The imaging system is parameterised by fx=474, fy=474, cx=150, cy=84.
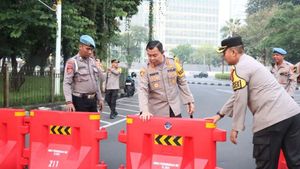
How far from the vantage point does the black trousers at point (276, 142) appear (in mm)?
4879

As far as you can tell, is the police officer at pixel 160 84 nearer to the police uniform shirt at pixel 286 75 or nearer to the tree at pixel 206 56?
the police uniform shirt at pixel 286 75

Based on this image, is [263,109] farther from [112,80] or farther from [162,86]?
[112,80]

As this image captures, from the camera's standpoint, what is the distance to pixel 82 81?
710 cm

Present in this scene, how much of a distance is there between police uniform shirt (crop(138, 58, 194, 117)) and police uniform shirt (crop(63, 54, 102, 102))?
4.46ft

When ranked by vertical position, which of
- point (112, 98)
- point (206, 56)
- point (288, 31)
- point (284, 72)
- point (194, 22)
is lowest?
point (112, 98)

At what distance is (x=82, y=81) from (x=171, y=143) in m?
2.21

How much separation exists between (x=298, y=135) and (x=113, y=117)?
32.1 feet

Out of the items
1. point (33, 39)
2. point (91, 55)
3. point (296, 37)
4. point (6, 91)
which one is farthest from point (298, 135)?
point (296, 37)

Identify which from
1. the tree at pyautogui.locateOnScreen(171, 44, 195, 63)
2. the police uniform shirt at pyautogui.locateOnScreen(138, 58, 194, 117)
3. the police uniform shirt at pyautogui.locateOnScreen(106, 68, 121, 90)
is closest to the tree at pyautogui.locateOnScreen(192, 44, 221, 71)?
the tree at pyautogui.locateOnScreen(171, 44, 195, 63)

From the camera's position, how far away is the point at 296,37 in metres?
46.1

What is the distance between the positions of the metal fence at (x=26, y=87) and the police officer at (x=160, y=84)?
885 cm

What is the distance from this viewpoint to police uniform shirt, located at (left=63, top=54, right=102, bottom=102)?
275 inches

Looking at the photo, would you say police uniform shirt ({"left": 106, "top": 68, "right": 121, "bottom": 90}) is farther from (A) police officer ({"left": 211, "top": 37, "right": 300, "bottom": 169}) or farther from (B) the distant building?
(B) the distant building

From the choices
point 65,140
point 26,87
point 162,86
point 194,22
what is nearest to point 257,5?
point 26,87
